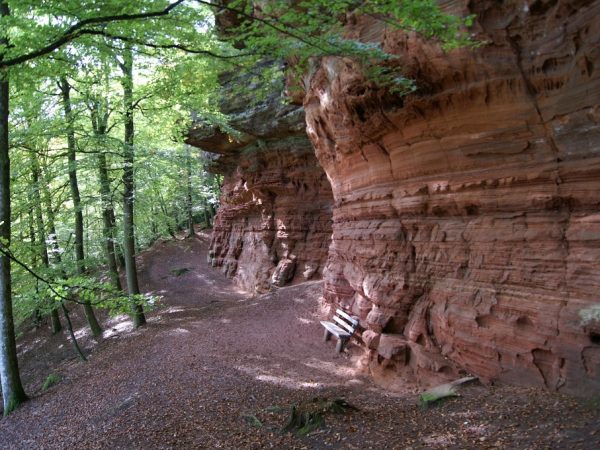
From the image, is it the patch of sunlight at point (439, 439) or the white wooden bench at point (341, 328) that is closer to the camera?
the patch of sunlight at point (439, 439)

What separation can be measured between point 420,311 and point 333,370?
2.72 metres

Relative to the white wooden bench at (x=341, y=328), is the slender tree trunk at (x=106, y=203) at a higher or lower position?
higher

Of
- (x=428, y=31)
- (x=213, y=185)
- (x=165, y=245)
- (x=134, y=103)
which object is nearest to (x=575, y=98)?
(x=428, y=31)

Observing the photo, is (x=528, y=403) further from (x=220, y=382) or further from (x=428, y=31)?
(x=220, y=382)

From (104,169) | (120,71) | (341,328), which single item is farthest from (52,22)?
(120,71)

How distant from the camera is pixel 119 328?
1620 cm

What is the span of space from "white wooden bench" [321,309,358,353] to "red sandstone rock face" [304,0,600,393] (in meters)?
0.88

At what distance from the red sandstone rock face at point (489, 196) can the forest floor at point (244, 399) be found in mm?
849

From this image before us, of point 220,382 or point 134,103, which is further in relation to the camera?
point 134,103

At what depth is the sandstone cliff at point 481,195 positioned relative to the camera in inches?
227

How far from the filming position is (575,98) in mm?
5816

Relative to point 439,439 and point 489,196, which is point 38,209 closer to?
point 489,196

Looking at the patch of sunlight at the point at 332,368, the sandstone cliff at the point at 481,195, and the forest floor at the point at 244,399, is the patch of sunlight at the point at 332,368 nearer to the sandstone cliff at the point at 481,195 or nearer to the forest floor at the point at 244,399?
the forest floor at the point at 244,399

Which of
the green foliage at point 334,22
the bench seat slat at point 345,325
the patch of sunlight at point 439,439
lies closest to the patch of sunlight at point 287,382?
the bench seat slat at point 345,325
